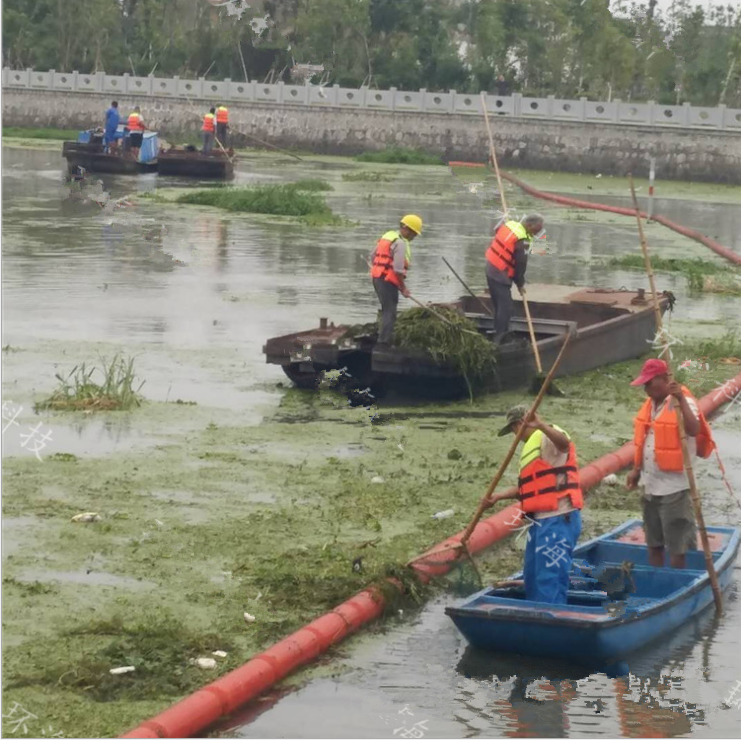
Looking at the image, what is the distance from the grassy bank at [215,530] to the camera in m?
8.77

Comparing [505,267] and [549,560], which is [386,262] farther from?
[549,560]

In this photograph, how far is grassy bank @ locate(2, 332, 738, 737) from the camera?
28.8 feet

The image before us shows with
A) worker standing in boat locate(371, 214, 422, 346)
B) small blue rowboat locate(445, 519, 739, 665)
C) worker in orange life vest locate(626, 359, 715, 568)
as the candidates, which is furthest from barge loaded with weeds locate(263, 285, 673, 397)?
worker in orange life vest locate(626, 359, 715, 568)

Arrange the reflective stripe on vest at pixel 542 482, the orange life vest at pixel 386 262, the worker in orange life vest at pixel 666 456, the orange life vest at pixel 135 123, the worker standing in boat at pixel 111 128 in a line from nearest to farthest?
the reflective stripe on vest at pixel 542 482, the worker in orange life vest at pixel 666 456, the orange life vest at pixel 386 262, the worker standing in boat at pixel 111 128, the orange life vest at pixel 135 123

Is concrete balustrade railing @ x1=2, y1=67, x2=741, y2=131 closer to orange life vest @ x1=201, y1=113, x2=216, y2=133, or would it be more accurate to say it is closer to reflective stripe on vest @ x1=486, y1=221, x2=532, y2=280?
orange life vest @ x1=201, y1=113, x2=216, y2=133

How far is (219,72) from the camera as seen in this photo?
75125 millimetres

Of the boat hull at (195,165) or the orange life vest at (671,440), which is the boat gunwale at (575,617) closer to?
the orange life vest at (671,440)

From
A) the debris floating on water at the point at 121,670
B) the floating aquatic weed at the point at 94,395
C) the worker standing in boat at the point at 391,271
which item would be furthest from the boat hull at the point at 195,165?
the debris floating on water at the point at 121,670

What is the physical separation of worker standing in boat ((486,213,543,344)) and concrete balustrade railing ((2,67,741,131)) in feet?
133

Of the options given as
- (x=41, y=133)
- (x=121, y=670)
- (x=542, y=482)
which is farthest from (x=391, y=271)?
(x=41, y=133)

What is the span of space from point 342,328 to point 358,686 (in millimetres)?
8555

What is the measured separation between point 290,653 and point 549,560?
5.44 feet

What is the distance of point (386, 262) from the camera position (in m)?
16.6

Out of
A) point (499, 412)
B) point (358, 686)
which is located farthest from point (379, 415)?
point (358, 686)
